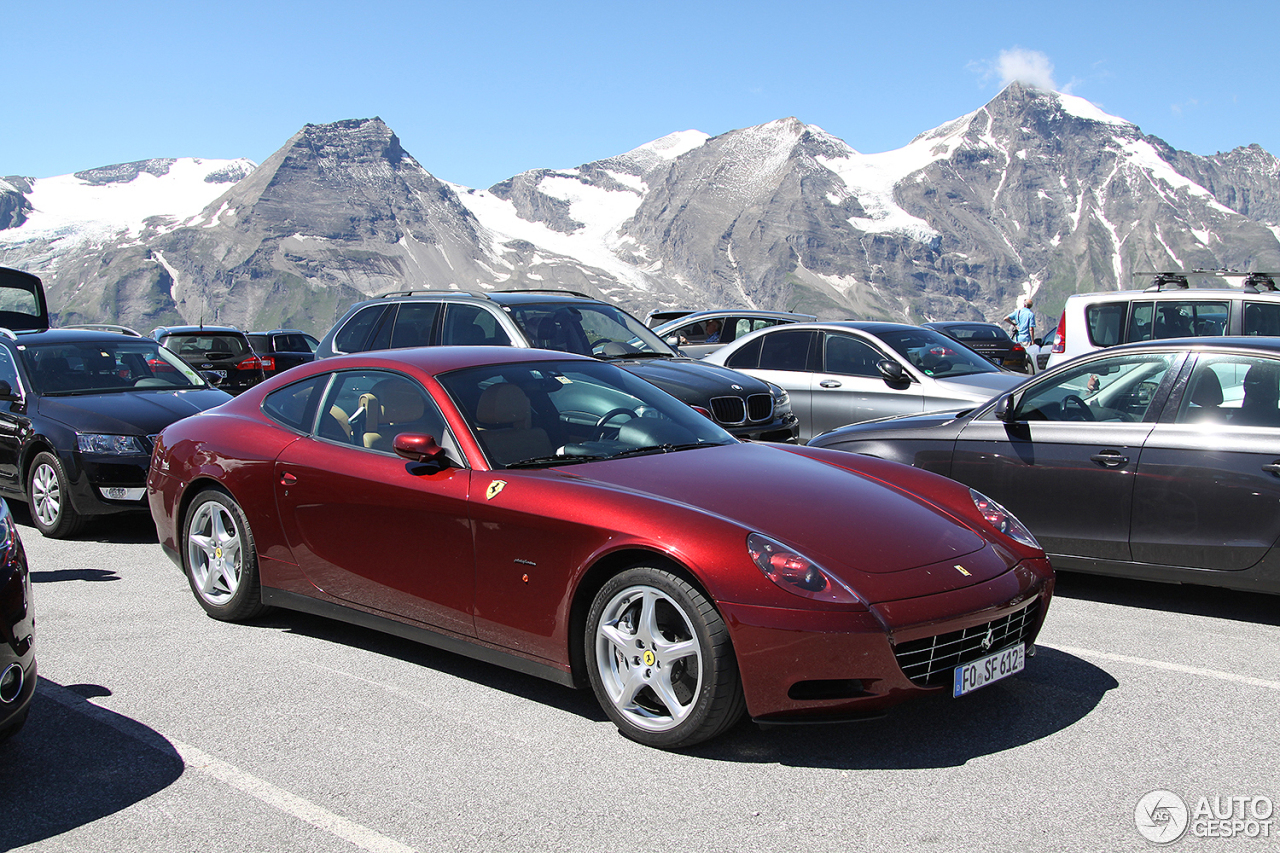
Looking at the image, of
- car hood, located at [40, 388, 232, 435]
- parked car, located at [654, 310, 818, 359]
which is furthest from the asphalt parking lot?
parked car, located at [654, 310, 818, 359]

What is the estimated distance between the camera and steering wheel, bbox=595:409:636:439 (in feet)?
15.7

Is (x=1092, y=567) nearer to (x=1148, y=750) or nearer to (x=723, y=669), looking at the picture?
(x=1148, y=750)

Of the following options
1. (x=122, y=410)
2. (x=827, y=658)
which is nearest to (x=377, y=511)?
(x=827, y=658)

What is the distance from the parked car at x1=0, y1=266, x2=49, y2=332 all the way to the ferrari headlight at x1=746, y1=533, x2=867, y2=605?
34.1 feet

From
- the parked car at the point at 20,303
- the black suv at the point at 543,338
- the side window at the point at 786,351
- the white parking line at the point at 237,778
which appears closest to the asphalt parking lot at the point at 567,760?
the white parking line at the point at 237,778

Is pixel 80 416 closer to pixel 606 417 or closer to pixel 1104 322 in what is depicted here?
pixel 606 417

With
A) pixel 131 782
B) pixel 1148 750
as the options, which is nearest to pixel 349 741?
pixel 131 782

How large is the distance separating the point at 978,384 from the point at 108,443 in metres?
7.66

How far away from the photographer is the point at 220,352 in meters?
21.3

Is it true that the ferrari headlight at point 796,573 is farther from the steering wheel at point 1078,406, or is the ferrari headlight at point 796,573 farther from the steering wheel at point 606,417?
the steering wheel at point 1078,406

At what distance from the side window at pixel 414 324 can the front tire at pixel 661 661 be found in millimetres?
5877

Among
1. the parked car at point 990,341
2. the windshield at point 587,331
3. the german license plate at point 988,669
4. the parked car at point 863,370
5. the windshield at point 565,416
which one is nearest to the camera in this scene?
the german license plate at point 988,669

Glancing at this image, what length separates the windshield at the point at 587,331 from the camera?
932 centimetres

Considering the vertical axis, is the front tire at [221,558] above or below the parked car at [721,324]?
below
